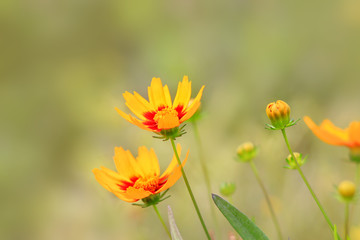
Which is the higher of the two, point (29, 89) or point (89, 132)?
point (29, 89)

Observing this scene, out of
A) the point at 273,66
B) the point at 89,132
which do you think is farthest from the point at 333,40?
the point at 89,132

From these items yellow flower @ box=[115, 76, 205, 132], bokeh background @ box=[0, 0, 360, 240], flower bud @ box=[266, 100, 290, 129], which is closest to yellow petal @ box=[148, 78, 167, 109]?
yellow flower @ box=[115, 76, 205, 132]

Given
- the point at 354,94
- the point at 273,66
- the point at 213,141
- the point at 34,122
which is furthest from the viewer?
the point at 34,122

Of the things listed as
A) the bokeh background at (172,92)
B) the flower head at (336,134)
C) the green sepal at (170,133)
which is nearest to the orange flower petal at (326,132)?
the flower head at (336,134)

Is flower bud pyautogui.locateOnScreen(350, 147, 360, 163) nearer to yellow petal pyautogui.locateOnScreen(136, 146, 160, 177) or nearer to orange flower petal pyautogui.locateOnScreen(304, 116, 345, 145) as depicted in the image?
orange flower petal pyautogui.locateOnScreen(304, 116, 345, 145)

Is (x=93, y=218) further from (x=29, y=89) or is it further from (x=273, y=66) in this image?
(x=29, y=89)

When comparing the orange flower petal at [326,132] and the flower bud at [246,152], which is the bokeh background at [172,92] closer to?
the flower bud at [246,152]
